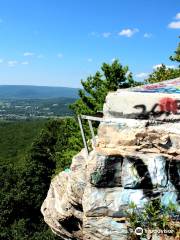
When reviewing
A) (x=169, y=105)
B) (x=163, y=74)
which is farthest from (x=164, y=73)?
(x=169, y=105)

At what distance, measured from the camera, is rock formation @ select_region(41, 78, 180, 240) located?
9.15 metres

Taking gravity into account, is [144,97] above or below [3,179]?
above

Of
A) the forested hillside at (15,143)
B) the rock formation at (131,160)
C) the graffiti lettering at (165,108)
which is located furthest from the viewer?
the forested hillside at (15,143)

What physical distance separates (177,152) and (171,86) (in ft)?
6.93

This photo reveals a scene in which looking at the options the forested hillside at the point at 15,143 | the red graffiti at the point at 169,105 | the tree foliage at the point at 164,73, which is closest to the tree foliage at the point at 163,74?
the tree foliage at the point at 164,73

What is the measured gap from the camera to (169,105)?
365 inches

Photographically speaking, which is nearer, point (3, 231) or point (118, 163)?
point (118, 163)

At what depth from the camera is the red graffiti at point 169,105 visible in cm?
926

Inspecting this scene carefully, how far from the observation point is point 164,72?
102 feet

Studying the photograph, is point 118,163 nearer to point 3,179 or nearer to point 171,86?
point 171,86

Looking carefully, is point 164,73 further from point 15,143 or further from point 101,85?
point 15,143

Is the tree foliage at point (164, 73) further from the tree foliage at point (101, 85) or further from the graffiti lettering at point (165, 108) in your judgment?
the graffiti lettering at point (165, 108)

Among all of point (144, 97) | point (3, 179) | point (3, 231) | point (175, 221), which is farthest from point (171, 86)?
point (3, 179)

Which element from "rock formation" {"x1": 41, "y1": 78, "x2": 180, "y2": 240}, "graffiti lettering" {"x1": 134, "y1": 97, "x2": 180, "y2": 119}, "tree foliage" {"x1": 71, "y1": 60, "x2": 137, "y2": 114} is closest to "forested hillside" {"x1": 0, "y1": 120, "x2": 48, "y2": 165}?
"tree foliage" {"x1": 71, "y1": 60, "x2": 137, "y2": 114}
